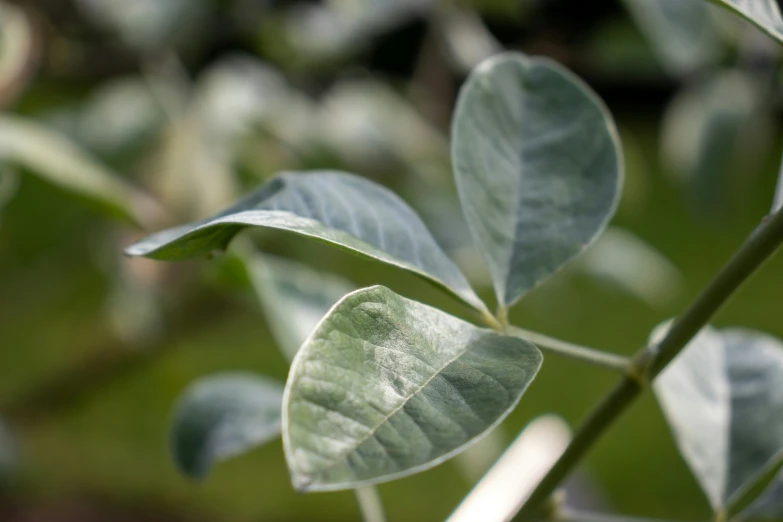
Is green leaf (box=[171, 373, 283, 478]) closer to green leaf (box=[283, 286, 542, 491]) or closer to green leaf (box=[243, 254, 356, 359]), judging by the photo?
A: green leaf (box=[243, 254, 356, 359])

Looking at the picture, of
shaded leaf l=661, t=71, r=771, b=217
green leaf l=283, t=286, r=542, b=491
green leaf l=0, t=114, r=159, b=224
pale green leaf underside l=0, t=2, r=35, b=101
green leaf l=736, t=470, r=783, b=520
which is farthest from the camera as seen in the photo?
shaded leaf l=661, t=71, r=771, b=217

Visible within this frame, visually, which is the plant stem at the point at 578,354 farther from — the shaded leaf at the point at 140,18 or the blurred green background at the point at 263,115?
the shaded leaf at the point at 140,18

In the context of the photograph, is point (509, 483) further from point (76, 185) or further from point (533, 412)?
point (533, 412)

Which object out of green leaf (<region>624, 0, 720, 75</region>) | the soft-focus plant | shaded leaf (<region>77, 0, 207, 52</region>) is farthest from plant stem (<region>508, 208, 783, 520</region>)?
shaded leaf (<region>77, 0, 207, 52</region>)

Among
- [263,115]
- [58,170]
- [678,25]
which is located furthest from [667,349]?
[263,115]

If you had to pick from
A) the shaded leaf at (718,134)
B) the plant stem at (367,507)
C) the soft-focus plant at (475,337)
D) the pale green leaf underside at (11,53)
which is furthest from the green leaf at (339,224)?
the shaded leaf at (718,134)

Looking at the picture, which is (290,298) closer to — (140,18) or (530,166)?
(530,166)

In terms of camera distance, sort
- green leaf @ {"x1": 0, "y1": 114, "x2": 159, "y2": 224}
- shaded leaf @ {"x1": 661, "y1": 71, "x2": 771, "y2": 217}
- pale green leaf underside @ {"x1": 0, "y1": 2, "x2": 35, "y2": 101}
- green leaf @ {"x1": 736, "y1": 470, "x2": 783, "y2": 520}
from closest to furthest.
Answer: green leaf @ {"x1": 736, "y1": 470, "x2": 783, "y2": 520}, green leaf @ {"x1": 0, "y1": 114, "x2": 159, "y2": 224}, pale green leaf underside @ {"x1": 0, "y1": 2, "x2": 35, "y2": 101}, shaded leaf @ {"x1": 661, "y1": 71, "x2": 771, "y2": 217}
